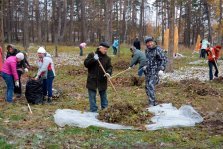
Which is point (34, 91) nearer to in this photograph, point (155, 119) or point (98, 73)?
point (98, 73)

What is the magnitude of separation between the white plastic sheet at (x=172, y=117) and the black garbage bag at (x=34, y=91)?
332cm

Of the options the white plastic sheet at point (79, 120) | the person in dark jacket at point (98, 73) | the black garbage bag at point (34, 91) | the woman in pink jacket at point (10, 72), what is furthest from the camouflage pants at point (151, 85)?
the woman in pink jacket at point (10, 72)

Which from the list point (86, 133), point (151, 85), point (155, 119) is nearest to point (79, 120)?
point (86, 133)

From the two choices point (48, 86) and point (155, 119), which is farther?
point (48, 86)

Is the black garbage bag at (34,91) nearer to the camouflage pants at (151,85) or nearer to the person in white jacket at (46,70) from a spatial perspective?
the person in white jacket at (46,70)

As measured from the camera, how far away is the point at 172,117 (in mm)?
8570

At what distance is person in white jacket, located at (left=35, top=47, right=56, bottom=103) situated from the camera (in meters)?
10.4

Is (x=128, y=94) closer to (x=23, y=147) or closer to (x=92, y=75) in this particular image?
(x=92, y=75)

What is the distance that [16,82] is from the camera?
10.5 meters

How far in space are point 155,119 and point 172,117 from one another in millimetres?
449

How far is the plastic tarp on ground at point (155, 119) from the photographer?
788cm

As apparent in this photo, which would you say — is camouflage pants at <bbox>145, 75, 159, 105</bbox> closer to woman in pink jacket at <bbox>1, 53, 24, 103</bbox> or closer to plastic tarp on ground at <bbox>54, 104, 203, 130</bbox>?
plastic tarp on ground at <bbox>54, 104, 203, 130</bbox>

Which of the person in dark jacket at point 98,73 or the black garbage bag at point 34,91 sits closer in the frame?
the person in dark jacket at point 98,73

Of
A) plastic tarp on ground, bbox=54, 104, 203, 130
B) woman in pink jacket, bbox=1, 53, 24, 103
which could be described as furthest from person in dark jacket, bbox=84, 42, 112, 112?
woman in pink jacket, bbox=1, 53, 24, 103
